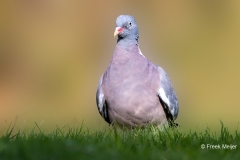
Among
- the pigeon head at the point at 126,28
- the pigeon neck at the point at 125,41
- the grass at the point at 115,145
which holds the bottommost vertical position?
the grass at the point at 115,145

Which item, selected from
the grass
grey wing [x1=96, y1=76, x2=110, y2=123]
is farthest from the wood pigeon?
the grass

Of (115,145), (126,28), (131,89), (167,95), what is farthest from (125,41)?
(115,145)

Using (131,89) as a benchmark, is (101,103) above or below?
below

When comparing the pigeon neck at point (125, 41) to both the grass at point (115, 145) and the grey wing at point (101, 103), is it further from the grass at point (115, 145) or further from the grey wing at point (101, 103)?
the grass at point (115, 145)

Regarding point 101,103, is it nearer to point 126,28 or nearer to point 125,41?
point 125,41

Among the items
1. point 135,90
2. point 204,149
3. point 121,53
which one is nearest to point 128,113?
point 135,90

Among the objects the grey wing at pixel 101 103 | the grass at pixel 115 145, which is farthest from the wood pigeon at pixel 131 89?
the grass at pixel 115 145

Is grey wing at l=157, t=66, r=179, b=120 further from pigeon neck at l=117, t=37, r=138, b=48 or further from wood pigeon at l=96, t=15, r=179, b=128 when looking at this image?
pigeon neck at l=117, t=37, r=138, b=48
